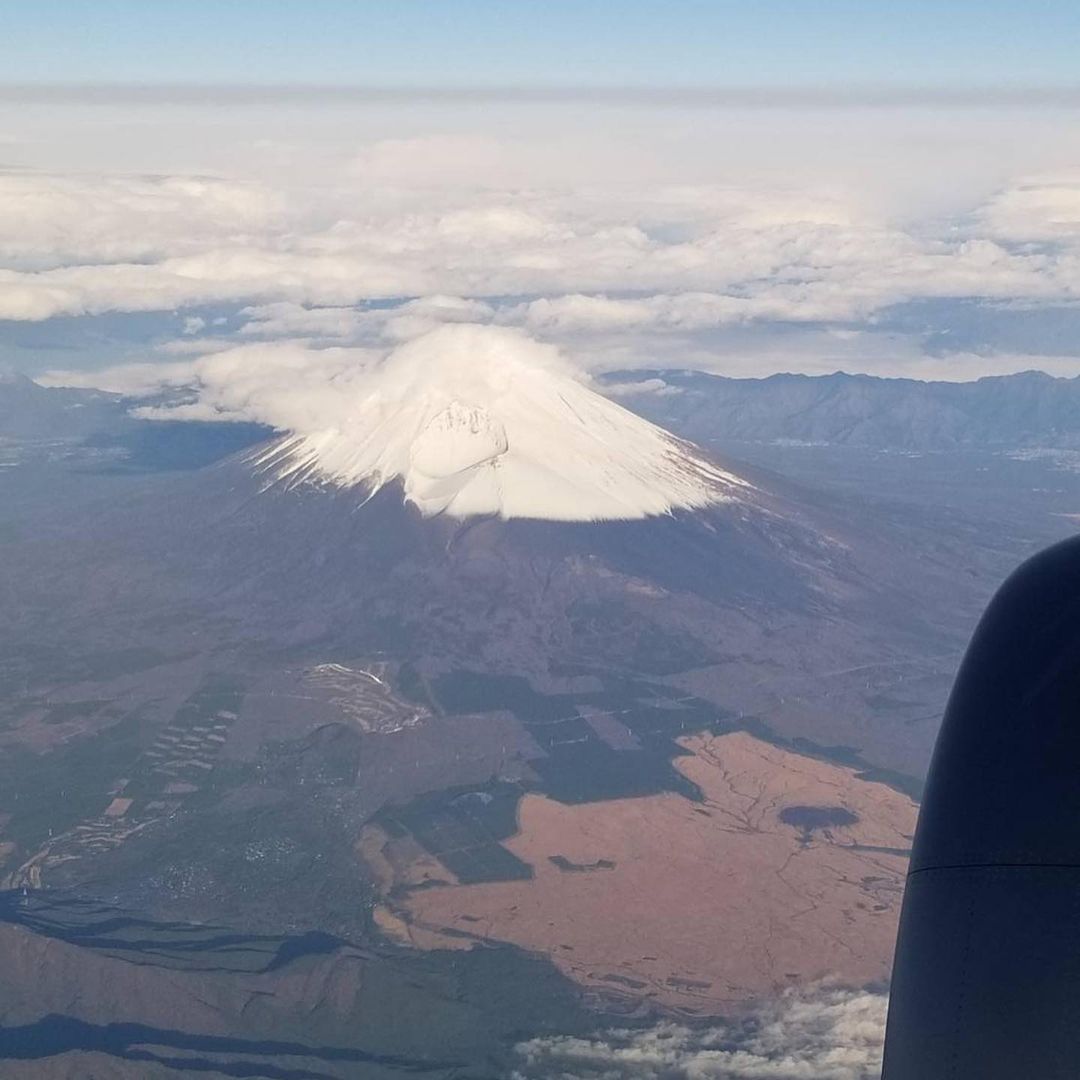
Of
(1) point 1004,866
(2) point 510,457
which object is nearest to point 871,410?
(2) point 510,457

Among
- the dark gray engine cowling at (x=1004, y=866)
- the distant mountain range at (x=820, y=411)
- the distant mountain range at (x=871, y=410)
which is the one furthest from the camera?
the distant mountain range at (x=871, y=410)

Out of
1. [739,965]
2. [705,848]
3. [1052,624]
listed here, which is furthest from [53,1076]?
[1052,624]

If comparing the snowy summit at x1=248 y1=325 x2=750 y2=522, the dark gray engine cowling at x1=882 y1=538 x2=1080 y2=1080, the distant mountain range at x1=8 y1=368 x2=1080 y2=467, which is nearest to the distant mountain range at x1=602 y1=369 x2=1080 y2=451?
the distant mountain range at x1=8 y1=368 x2=1080 y2=467

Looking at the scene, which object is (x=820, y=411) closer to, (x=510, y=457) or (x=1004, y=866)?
(x=510, y=457)

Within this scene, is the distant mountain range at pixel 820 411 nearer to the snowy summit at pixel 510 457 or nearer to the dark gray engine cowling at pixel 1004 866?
the snowy summit at pixel 510 457

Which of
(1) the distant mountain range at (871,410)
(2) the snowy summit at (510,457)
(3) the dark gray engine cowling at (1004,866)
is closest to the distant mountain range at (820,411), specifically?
(1) the distant mountain range at (871,410)

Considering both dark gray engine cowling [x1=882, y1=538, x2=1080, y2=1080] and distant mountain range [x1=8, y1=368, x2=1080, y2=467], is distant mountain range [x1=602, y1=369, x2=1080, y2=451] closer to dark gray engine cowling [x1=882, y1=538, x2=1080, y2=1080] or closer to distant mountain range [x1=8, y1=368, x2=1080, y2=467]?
distant mountain range [x1=8, y1=368, x2=1080, y2=467]

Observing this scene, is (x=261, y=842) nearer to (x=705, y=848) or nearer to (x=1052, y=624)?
(x=705, y=848)

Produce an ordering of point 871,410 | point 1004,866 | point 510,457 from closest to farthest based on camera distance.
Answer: point 1004,866
point 510,457
point 871,410

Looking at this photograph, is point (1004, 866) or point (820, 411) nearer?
point (1004, 866)
